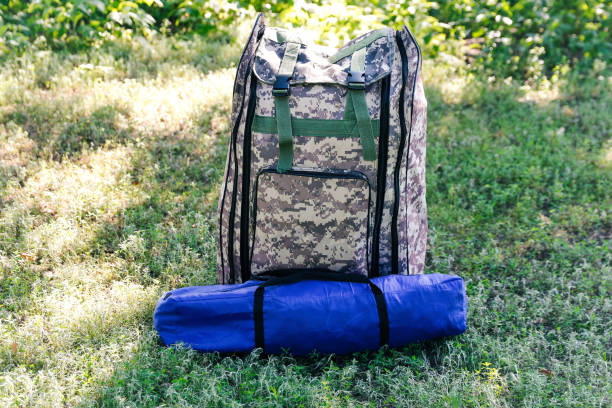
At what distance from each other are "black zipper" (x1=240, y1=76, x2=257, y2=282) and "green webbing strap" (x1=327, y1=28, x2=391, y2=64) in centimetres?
45

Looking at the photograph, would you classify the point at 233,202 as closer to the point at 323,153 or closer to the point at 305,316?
the point at 323,153

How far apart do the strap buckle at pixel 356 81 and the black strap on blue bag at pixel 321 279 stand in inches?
36.4

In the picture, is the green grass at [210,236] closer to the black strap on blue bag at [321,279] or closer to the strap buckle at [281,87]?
the black strap on blue bag at [321,279]

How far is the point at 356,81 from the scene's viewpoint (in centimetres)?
271

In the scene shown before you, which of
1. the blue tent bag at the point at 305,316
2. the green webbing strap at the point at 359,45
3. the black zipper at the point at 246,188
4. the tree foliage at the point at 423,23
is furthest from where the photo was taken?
the tree foliage at the point at 423,23

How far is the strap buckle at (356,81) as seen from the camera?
8.86 feet

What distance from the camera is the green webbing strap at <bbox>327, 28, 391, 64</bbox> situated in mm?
2928

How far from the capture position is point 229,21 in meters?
6.07

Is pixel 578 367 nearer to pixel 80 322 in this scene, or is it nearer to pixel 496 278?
pixel 496 278

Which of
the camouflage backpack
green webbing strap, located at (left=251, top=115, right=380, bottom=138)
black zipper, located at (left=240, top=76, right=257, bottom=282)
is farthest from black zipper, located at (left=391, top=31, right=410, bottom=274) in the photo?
black zipper, located at (left=240, top=76, right=257, bottom=282)

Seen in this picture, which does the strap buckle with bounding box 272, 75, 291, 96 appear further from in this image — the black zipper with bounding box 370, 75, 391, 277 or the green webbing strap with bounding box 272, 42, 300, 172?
the black zipper with bounding box 370, 75, 391, 277

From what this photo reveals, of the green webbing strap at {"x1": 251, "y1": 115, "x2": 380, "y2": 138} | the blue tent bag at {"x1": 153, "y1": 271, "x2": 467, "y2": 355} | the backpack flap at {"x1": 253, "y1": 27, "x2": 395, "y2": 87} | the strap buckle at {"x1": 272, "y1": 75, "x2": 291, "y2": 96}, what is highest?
the backpack flap at {"x1": 253, "y1": 27, "x2": 395, "y2": 87}

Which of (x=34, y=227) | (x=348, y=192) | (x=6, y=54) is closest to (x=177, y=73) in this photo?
(x=6, y=54)

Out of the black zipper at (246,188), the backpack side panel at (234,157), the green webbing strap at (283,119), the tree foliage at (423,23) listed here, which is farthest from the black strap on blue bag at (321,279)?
the tree foliage at (423,23)
